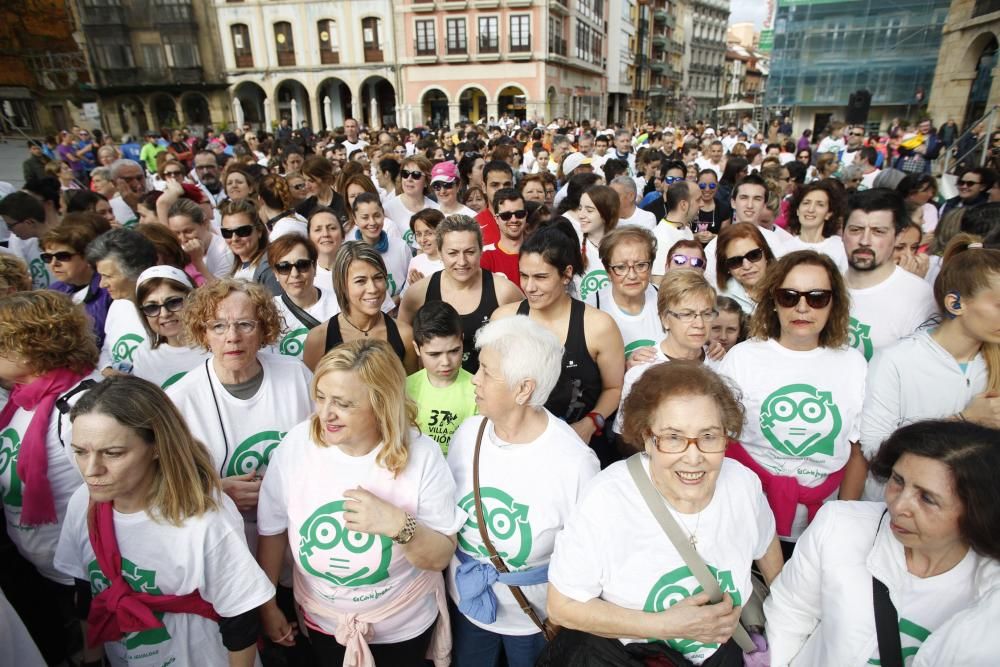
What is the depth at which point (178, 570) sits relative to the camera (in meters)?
1.99

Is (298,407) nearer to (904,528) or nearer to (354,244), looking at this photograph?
(354,244)

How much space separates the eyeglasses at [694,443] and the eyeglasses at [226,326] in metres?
1.89

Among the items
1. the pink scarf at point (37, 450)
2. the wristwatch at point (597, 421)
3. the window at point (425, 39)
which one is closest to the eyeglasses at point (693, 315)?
the wristwatch at point (597, 421)

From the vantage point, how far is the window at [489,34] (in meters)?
35.2

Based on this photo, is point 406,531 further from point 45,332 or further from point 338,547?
point 45,332

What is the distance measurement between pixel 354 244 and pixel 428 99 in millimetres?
39343

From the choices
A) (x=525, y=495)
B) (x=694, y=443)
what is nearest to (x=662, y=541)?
(x=694, y=443)

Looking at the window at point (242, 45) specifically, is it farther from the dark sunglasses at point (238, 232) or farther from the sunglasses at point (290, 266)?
the sunglasses at point (290, 266)

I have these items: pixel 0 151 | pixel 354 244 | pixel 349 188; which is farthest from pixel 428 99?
pixel 354 244

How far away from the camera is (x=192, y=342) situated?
2668mm

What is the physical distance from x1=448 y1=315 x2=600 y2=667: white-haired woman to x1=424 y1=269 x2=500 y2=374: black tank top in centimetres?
112

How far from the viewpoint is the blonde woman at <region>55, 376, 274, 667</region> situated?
73.6 inches

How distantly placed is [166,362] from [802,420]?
3265 millimetres

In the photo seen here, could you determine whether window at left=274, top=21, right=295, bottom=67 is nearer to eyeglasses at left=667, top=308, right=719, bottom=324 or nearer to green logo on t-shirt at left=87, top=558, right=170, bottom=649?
eyeglasses at left=667, top=308, right=719, bottom=324
